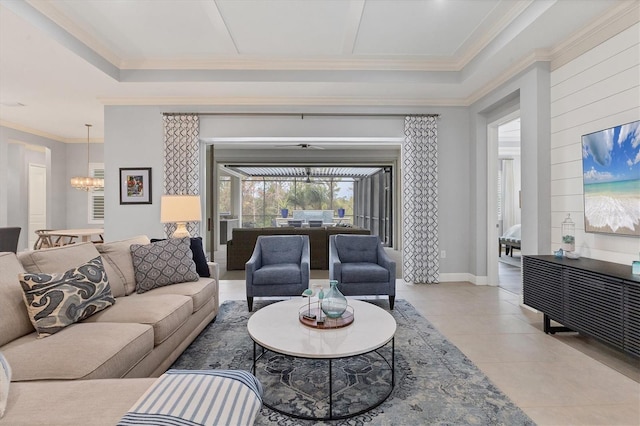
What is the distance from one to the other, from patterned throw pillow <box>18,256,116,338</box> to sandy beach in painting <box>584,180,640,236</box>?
415cm

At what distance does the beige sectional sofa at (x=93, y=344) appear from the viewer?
1196mm

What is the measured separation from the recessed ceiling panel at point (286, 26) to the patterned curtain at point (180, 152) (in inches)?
60.7

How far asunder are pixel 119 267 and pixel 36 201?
24.8 feet

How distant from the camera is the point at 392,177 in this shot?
29.8 feet

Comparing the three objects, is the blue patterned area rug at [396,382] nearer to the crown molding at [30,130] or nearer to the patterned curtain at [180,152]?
the patterned curtain at [180,152]

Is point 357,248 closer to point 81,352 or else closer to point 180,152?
point 180,152

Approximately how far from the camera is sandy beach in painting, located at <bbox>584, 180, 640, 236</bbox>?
2.70 m

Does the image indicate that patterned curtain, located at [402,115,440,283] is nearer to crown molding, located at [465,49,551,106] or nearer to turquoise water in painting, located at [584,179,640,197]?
crown molding, located at [465,49,551,106]

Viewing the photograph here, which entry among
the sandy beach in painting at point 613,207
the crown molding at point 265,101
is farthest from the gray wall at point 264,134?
the sandy beach in painting at point 613,207

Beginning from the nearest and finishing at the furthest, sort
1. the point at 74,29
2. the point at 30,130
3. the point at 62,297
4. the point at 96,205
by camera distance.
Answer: the point at 62,297
the point at 74,29
the point at 30,130
the point at 96,205

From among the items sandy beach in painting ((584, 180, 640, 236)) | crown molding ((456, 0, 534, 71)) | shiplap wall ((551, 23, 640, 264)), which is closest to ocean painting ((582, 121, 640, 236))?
sandy beach in painting ((584, 180, 640, 236))

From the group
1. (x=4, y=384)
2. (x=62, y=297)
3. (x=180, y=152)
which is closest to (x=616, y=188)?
(x=4, y=384)

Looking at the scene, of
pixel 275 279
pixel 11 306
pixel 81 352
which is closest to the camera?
pixel 81 352

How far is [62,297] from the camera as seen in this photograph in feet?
6.33
